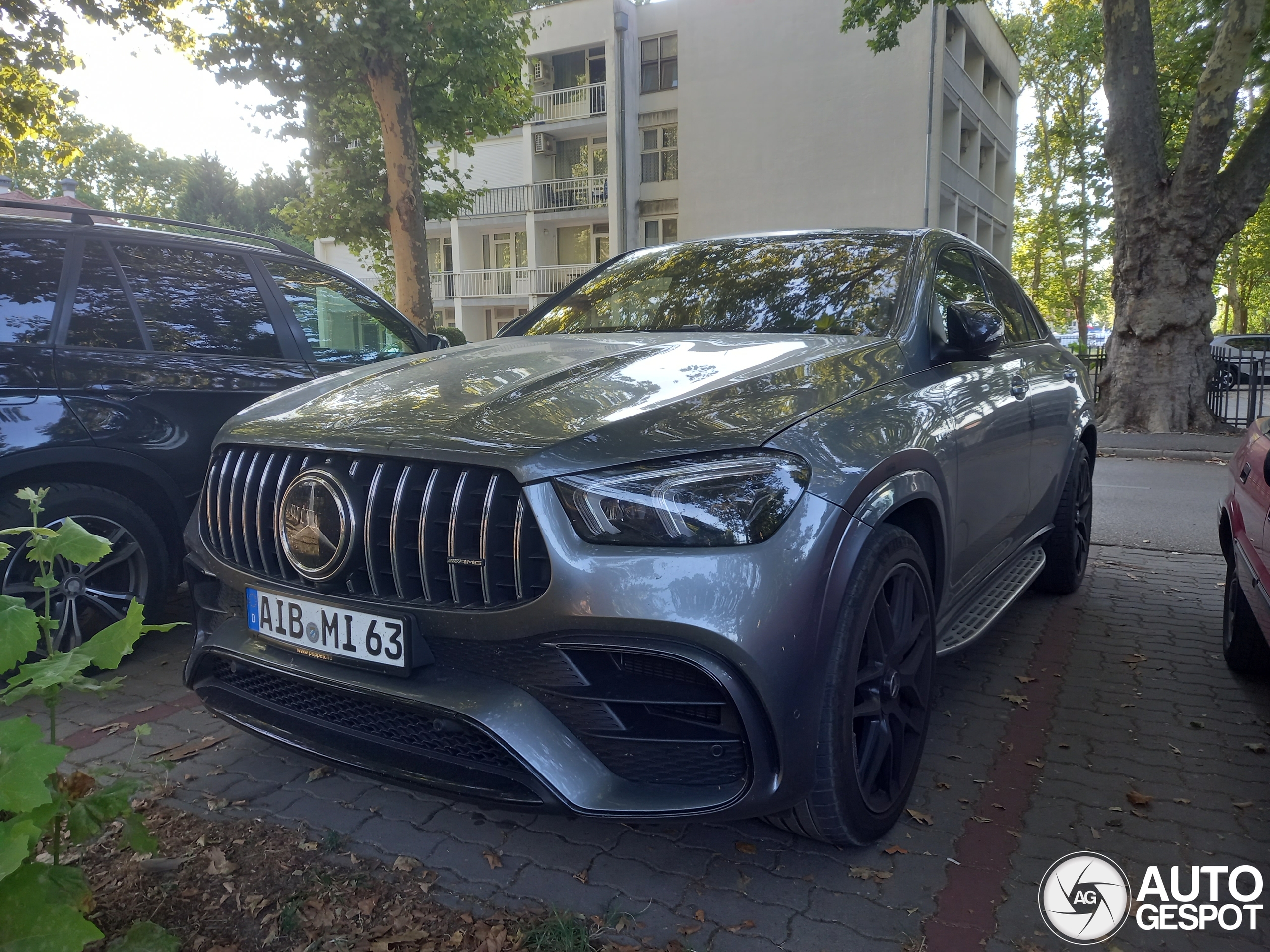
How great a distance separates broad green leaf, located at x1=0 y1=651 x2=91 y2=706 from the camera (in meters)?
1.85

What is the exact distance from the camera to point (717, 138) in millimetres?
25922

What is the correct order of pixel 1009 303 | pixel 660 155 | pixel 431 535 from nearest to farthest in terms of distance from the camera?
pixel 431 535, pixel 1009 303, pixel 660 155

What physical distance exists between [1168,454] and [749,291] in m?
10.3

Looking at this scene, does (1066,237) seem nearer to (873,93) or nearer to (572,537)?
(873,93)

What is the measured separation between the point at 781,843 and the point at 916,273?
1.99 m

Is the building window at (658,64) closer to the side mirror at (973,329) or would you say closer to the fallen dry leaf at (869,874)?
the side mirror at (973,329)

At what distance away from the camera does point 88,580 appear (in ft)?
12.1

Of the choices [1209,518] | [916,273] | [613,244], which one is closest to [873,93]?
[613,244]

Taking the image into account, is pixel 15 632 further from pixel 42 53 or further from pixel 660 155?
pixel 660 155

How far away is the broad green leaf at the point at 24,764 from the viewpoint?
157 centimetres

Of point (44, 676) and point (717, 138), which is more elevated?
point (717, 138)

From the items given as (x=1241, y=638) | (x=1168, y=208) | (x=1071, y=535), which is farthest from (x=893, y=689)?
(x=1168, y=208)

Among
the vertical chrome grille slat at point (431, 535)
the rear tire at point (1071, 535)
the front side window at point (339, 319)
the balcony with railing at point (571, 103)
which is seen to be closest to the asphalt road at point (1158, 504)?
the rear tire at point (1071, 535)

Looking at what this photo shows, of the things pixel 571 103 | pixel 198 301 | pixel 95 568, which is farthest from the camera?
pixel 571 103
